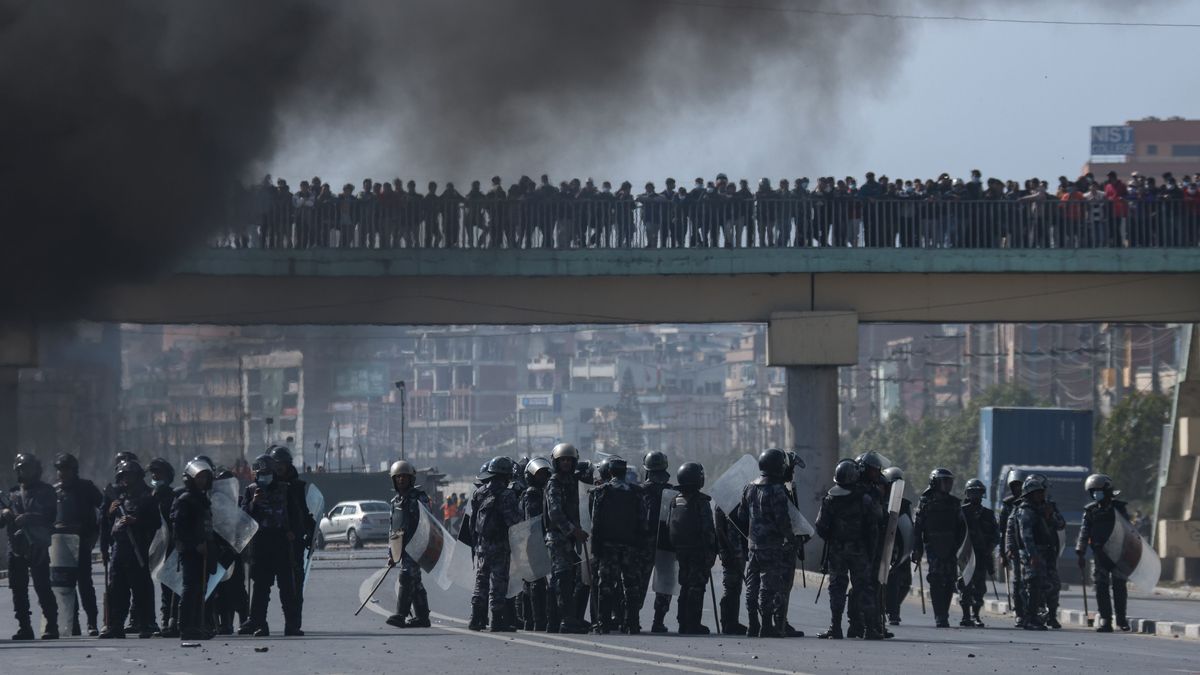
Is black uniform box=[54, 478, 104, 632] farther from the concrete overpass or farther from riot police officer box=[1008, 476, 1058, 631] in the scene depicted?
the concrete overpass

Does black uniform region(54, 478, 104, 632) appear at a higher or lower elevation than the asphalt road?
higher

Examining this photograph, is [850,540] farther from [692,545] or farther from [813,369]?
[813,369]

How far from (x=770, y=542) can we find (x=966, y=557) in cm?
455

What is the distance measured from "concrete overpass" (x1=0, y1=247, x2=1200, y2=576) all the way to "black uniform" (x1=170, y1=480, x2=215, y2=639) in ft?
49.7

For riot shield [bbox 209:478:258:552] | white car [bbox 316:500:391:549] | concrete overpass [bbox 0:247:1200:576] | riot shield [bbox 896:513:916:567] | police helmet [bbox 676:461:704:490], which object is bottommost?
white car [bbox 316:500:391:549]

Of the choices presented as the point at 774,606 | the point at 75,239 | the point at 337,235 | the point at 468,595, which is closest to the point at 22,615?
the point at 75,239

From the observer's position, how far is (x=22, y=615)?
643 inches

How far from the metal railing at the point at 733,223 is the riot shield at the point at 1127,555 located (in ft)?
A: 40.3

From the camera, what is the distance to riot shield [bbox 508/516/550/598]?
649 inches

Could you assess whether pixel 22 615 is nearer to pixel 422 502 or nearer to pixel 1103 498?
pixel 422 502

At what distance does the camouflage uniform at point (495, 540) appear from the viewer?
652 inches

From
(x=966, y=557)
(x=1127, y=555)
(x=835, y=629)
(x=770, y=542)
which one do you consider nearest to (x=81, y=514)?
(x=770, y=542)

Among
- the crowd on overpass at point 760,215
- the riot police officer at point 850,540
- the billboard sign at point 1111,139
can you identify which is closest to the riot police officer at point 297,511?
the riot police officer at point 850,540

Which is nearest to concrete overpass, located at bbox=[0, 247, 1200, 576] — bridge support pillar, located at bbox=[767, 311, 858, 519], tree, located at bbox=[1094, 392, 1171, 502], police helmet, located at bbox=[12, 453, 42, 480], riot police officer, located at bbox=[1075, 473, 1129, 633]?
bridge support pillar, located at bbox=[767, 311, 858, 519]
